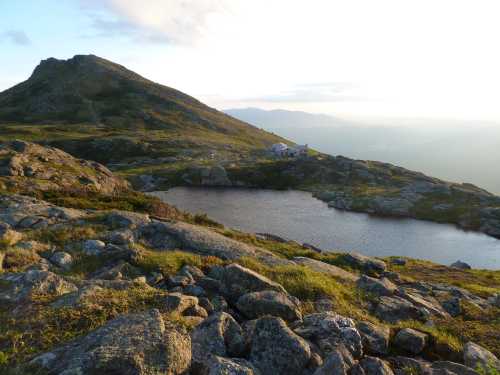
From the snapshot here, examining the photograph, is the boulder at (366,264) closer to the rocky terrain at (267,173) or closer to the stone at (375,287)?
the stone at (375,287)

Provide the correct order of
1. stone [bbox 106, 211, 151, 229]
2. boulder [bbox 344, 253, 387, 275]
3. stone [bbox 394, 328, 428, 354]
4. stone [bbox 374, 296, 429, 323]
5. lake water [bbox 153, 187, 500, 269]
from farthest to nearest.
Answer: lake water [bbox 153, 187, 500, 269], boulder [bbox 344, 253, 387, 275], stone [bbox 106, 211, 151, 229], stone [bbox 374, 296, 429, 323], stone [bbox 394, 328, 428, 354]

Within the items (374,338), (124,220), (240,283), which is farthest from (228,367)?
(124,220)

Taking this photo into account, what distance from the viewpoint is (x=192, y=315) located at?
12.0m

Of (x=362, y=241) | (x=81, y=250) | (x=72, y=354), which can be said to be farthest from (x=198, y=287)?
(x=362, y=241)

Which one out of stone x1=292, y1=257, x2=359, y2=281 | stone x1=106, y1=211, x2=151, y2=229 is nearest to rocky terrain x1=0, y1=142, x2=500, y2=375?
stone x1=106, y1=211, x2=151, y2=229

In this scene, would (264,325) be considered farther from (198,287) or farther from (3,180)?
(3,180)

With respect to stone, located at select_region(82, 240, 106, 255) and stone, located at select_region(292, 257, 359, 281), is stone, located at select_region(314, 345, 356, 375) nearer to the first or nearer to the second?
stone, located at select_region(82, 240, 106, 255)

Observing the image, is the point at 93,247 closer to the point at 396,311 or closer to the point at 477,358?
the point at 396,311

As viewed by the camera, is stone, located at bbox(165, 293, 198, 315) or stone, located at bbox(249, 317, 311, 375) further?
stone, located at bbox(165, 293, 198, 315)

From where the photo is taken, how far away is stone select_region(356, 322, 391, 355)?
11836 mm

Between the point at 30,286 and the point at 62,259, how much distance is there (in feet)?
18.7

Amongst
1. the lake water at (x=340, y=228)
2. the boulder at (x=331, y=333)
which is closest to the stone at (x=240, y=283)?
the boulder at (x=331, y=333)

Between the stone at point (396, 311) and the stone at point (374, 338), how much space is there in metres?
4.81

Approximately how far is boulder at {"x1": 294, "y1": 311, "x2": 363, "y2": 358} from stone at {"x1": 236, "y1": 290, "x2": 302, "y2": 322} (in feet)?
3.38
